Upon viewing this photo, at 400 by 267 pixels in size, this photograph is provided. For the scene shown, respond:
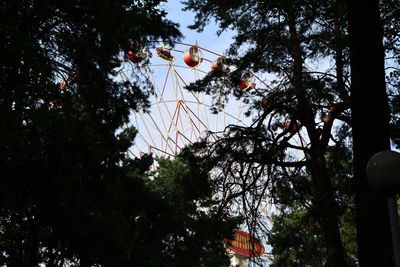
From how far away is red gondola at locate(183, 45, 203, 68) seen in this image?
2080 centimetres

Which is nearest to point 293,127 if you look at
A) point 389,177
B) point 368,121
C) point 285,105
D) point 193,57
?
point 285,105

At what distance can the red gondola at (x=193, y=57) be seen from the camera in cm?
2080

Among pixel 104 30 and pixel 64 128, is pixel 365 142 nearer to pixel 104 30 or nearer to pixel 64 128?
pixel 64 128

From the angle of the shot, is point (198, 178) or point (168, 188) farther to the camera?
point (168, 188)

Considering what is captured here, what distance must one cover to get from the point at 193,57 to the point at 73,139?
477 inches

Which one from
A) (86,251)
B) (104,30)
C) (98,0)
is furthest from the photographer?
(86,251)

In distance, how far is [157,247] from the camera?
794 inches

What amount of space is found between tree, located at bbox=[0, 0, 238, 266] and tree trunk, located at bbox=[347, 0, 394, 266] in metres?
3.92

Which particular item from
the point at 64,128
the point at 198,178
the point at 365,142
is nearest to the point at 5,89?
the point at 64,128

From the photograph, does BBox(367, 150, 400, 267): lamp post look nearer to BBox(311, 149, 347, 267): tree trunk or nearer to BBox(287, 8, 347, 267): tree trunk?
BBox(287, 8, 347, 267): tree trunk

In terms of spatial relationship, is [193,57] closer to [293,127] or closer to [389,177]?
[293,127]

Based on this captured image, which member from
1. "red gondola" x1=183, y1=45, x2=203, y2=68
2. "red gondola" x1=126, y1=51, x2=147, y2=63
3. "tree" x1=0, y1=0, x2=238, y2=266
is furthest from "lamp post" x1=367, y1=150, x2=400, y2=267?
"red gondola" x1=183, y1=45, x2=203, y2=68

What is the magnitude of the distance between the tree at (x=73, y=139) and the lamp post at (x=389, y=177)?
4797 mm

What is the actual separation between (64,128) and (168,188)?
43.9 feet
